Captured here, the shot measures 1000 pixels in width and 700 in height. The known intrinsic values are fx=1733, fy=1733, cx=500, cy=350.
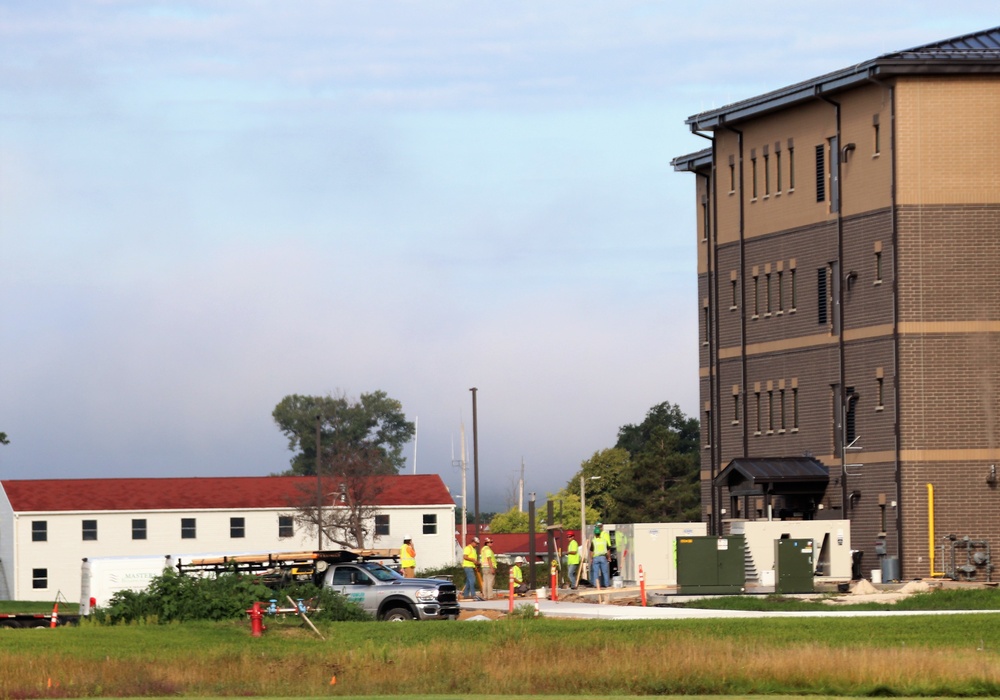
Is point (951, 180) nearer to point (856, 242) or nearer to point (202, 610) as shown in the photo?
point (856, 242)

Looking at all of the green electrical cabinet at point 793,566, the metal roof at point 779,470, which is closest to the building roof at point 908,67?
the metal roof at point 779,470

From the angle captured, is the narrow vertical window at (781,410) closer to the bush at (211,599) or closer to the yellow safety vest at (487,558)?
the yellow safety vest at (487,558)

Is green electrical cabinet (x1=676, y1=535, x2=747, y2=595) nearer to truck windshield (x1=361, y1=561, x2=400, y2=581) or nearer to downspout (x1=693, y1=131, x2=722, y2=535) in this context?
truck windshield (x1=361, y1=561, x2=400, y2=581)

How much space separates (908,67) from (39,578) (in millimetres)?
54529

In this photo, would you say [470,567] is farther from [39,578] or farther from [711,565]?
[39,578]

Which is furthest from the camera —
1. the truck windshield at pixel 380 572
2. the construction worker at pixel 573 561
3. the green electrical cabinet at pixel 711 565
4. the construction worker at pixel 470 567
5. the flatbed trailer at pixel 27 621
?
the construction worker at pixel 573 561

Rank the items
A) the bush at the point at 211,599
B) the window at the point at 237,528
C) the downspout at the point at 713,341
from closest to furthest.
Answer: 1. the bush at the point at 211,599
2. the downspout at the point at 713,341
3. the window at the point at 237,528

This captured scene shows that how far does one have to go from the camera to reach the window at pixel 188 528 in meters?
91.2

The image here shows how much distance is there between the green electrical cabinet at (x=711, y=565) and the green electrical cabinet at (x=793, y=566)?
37.6 inches

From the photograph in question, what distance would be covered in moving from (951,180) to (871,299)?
4234mm

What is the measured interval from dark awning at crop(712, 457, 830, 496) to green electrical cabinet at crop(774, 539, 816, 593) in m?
7.99

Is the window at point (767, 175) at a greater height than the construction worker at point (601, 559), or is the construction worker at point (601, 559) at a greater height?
the window at point (767, 175)

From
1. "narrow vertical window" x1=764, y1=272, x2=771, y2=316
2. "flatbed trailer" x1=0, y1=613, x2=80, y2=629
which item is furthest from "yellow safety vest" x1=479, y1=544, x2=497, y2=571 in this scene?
"narrow vertical window" x1=764, y1=272, x2=771, y2=316

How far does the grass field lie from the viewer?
2595 centimetres
